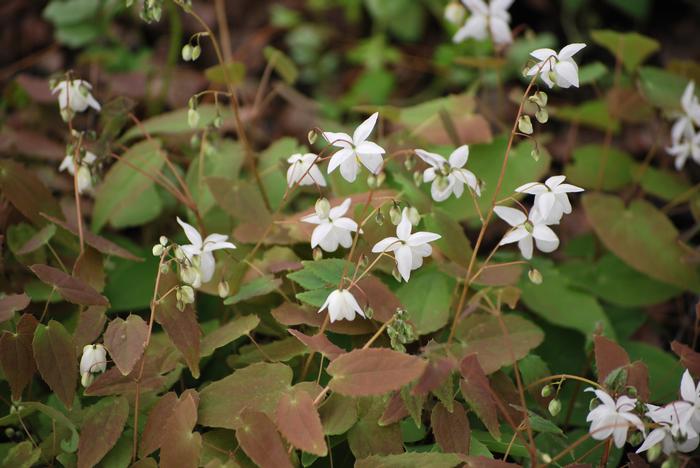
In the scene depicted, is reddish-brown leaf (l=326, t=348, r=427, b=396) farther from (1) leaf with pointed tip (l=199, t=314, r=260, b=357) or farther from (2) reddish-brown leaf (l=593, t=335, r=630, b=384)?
(2) reddish-brown leaf (l=593, t=335, r=630, b=384)

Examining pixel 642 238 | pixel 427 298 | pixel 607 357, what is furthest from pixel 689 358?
pixel 642 238

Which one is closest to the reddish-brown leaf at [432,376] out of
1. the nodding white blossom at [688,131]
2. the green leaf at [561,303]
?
the green leaf at [561,303]

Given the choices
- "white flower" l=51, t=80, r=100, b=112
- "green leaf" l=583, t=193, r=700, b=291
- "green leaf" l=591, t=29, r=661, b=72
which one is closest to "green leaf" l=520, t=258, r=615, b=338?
"green leaf" l=583, t=193, r=700, b=291

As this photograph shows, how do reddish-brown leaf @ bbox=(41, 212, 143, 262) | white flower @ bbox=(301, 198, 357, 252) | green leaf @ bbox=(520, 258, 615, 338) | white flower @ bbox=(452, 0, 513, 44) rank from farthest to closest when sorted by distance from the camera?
white flower @ bbox=(452, 0, 513, 44) → green leaf @ bbox=(520, 258, 615, 338) → reddish-brown leaf @ bbox=(41, 212, 143, 262) → white flower @ bbox=(301, 198, 357, 252)

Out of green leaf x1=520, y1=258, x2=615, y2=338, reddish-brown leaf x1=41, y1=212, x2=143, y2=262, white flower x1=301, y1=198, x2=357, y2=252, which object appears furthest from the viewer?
green leaf x1=520, y1=258, x2=615, y2=338

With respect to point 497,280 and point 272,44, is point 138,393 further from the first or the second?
point 272,44
